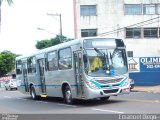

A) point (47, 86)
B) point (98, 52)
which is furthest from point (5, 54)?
point (98, 52)

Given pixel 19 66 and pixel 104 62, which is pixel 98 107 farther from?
pixel 19 66

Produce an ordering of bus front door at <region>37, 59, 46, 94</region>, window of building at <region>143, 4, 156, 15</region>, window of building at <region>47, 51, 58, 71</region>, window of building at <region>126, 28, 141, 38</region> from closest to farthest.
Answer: window of building at <region>47, 51, 58, 71</region> → bus front door at <region>37, 59, 46, 94</region> → window of building at <region>126, 28, 141, 38</region> → window of building at <region>143, 4, 156, 15</region>

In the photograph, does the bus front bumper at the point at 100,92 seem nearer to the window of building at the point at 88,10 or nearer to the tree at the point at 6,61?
the window of building at the point at 88,10

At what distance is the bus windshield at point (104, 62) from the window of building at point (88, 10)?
3882 cm

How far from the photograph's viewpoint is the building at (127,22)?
56750 millimetres

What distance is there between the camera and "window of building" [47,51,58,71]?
2167 cm

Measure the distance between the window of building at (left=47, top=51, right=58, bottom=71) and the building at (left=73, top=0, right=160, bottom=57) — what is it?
34.1 m

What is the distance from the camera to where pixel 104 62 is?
60.8ft

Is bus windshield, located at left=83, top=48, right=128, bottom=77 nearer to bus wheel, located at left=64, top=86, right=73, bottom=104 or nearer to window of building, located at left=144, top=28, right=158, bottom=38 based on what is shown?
bus wheel, located at left=64, top=86, right=73, bottom=104

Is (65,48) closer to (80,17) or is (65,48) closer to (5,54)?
(80,17)

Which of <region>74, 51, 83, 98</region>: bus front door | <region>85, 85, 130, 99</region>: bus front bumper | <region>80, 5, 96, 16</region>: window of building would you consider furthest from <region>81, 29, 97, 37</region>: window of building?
<region>85, 85, 130, 99</region>: bus front bumper

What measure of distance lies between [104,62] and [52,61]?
449cm

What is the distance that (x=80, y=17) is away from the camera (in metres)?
57.4

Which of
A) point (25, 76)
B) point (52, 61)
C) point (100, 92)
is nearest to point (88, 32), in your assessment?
point (25, 76)
